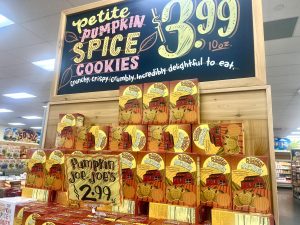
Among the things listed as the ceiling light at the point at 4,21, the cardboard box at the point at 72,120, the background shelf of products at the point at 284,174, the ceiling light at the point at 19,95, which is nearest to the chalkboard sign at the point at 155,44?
the cardboard box at the point at 72,120

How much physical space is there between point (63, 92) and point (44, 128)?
0.98 feet

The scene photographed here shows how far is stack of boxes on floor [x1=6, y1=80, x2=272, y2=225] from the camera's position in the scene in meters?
1.10

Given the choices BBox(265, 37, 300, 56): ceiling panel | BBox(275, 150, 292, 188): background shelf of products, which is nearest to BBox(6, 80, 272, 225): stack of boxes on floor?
BBox(265, 37, 300, 56): ceiling panel

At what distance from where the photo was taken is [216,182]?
3.78 feet

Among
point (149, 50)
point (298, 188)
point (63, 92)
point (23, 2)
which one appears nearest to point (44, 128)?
point (63, 92)

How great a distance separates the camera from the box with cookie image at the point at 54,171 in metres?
1.50

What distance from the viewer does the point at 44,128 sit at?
75.1 inches

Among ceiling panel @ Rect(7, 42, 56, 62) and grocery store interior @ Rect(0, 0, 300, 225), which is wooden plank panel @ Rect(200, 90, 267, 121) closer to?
grocery store interior @ Rect(0, 0, 300, 225)

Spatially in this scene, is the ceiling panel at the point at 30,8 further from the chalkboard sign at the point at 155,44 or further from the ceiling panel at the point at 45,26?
the chalkboard sign at the point at 155,44

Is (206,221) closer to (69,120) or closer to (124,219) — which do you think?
(124,219)

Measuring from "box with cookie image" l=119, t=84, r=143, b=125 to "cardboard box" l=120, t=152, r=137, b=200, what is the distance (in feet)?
0.67

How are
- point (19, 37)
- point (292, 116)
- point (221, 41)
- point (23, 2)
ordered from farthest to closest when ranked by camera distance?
point (292, 116), point (19, 37), point (23, 2), point (221, 41)

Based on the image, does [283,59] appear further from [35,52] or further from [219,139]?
[35,52]

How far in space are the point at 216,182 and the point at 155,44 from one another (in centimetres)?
93
